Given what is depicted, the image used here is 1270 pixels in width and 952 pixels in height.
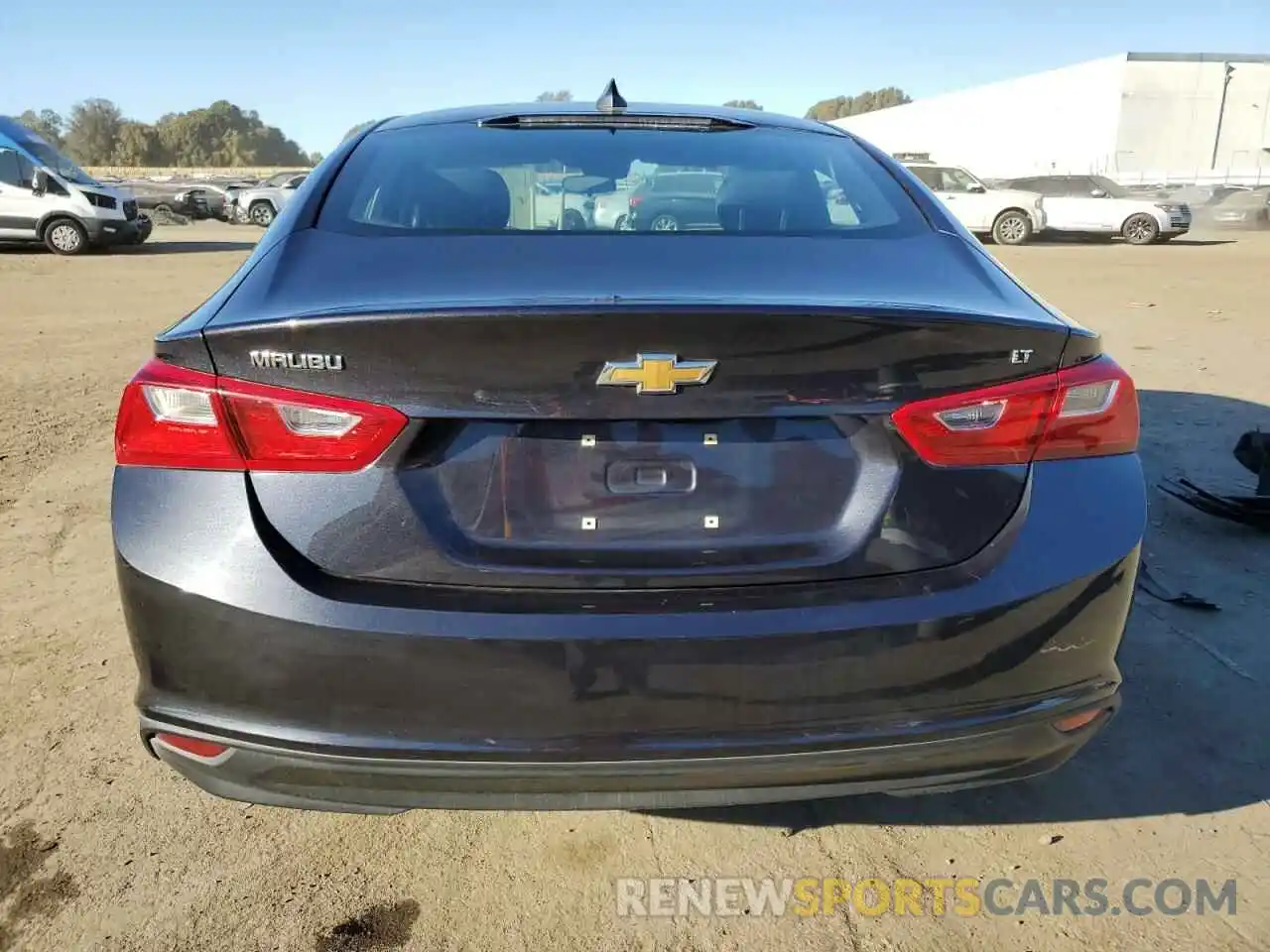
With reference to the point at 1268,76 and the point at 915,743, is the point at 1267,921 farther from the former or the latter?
the point at 1268,76

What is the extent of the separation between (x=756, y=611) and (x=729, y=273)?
0.65 m

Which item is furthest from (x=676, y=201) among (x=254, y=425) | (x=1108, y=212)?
(x=1108, y=212)

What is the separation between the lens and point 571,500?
1.66m

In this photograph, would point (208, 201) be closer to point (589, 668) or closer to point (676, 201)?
point (676, 201)

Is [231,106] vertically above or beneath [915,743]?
above

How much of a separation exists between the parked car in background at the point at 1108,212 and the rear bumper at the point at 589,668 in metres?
22.5

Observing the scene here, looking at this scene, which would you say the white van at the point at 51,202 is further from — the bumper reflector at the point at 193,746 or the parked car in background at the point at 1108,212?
the parked car in background at the point at 1108,212

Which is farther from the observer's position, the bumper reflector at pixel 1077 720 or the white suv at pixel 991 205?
the white suv at pixel 991 205

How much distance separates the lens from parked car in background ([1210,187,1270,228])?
2470 cm

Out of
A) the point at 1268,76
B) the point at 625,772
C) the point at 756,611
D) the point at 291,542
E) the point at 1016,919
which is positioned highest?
the point at 1268,76

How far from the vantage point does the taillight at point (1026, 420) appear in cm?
167

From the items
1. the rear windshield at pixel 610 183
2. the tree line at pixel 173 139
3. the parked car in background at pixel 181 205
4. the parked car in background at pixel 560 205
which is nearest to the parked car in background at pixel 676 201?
the rear windshield at pixel 610 183

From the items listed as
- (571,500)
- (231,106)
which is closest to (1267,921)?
(571,500)

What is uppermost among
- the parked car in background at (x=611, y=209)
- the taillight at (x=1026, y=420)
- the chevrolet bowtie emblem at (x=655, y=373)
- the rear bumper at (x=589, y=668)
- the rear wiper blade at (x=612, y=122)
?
the rear wiper blade at (x=612, y=122)
